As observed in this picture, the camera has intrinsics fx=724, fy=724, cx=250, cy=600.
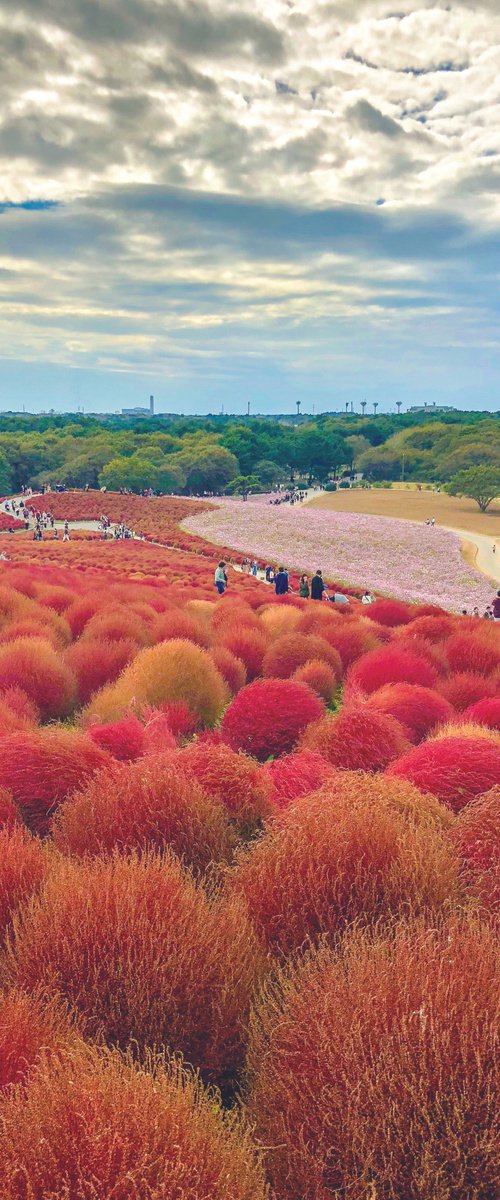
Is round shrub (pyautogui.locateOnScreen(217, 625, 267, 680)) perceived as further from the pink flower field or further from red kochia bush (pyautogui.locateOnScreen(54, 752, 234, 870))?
the pink flower field

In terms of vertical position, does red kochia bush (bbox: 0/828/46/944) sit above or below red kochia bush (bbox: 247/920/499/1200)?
below

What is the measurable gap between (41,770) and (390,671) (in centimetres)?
665

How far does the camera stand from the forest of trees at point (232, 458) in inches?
4127

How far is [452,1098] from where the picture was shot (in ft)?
8.57

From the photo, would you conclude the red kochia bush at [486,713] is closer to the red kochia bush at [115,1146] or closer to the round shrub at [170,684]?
the round shrub at [170,684]

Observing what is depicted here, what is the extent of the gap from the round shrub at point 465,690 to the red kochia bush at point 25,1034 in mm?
8853

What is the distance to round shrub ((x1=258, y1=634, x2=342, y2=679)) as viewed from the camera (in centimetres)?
1299

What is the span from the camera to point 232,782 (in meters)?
6.72

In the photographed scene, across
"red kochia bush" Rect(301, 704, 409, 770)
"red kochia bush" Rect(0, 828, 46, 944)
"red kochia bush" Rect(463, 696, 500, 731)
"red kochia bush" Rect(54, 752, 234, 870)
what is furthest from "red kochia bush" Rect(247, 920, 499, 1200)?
"red kochia bush" Rect(463, 696, 500, 731)

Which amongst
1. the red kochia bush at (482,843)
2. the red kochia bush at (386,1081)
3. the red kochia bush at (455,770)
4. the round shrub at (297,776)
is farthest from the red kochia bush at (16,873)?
the red kochia bush at (455,770)

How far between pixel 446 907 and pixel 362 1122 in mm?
2179

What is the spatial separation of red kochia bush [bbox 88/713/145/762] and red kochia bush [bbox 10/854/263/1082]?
3.78m

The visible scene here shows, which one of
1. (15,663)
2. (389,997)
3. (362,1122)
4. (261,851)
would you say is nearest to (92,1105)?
(362,1122)

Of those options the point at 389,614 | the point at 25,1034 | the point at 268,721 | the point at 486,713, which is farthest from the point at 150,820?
the point at 389,614
